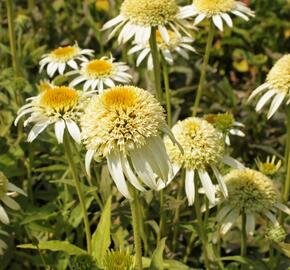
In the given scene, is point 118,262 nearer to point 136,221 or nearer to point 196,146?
point 136,221

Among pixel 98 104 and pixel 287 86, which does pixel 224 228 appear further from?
pixel 98 104

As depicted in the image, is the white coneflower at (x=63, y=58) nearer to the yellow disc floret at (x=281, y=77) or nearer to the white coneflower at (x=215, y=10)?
the white coneflower at (x=215, y=10)

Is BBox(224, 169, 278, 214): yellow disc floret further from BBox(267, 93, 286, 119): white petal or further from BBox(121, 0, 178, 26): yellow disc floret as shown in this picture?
BBox(121, 0, 178, 26): yellow disc floret

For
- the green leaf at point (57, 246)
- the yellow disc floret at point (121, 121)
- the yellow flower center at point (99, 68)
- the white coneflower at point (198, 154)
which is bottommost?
the green leaf at point (57, 246)

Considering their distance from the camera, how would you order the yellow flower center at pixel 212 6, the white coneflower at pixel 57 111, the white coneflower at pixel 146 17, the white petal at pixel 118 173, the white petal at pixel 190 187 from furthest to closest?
the yellow flower center at pixel 212 6
the white coneflower at pixel 146 17
the white coneflower at pixel 57 111
the white petal at pixel 190 187
the white petal at pixel 118 173

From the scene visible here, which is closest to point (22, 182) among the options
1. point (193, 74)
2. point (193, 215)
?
point (193, 215)

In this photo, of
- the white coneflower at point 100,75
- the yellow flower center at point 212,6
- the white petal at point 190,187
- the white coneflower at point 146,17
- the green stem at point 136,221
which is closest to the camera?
the green stem at point 136,221

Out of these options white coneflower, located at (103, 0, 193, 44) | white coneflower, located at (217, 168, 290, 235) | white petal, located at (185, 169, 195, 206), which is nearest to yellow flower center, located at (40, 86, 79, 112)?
white coneflower, located at (103, 0, 193, 44)

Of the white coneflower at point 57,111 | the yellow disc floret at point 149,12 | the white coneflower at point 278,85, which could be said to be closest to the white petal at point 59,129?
the white coneflower at point 57,111
